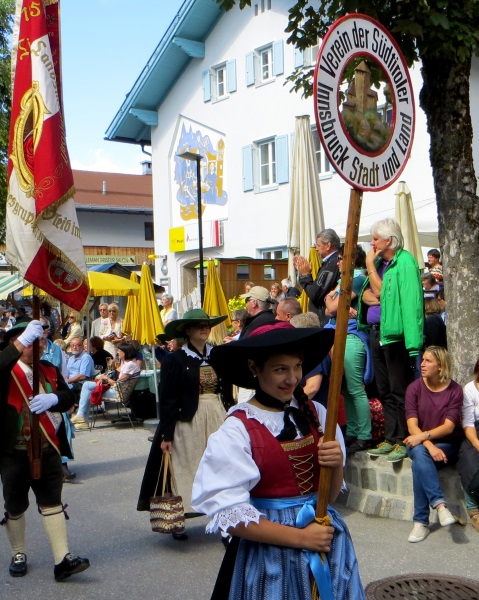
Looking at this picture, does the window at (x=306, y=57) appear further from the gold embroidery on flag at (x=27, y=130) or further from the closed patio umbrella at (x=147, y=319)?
the gold embroidery on flag at (x=27, y=130)

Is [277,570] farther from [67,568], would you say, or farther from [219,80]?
[219,80]

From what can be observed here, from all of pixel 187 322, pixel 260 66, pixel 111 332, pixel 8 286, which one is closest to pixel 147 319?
pixel 111 332

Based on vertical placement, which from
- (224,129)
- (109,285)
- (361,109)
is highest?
(224,129)

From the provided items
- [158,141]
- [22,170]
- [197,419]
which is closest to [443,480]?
[197,419]

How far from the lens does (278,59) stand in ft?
74.0

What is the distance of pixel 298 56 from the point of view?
866 inches

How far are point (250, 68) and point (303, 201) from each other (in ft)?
36.8

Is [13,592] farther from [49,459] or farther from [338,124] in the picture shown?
[338,124]

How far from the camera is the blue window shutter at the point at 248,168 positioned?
2352 centimetres

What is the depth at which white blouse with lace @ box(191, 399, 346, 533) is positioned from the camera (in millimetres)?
2756

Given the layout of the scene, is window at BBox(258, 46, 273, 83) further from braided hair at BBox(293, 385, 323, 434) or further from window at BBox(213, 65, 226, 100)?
braided hair at BBox(293, 385, 323, 434)

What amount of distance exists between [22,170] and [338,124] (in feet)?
10.4

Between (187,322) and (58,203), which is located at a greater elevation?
(58,203)

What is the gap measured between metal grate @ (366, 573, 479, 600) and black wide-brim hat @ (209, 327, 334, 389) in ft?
7.78
